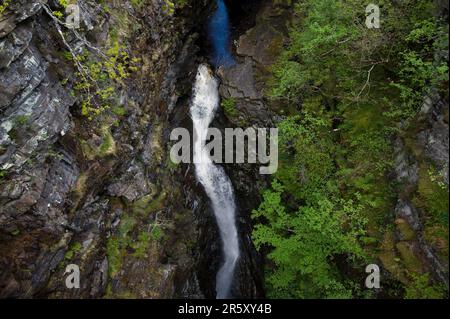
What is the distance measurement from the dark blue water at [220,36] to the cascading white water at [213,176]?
79 cm

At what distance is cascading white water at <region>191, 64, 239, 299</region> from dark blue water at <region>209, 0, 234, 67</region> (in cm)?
79

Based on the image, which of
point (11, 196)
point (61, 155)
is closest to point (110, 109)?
point (61, 155)

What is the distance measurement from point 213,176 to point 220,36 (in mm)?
5938

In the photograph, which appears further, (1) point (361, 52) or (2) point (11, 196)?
(1) point (361, 52)

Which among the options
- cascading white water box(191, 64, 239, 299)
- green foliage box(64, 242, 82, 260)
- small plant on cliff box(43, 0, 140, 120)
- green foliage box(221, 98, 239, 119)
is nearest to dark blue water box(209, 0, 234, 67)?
cascading white water box(191, 64, 239, 299)

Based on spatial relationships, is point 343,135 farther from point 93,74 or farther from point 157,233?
point 93,74

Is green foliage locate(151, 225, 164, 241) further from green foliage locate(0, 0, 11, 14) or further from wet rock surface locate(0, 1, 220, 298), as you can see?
green foliage locate(0, 0, 11, 14)

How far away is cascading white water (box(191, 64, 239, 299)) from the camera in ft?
43.1

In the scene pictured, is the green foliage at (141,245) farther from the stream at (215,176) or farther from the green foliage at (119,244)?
the stream at (215,176)

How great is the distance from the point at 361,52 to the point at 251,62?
448cm

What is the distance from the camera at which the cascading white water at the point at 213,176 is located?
43.1 ft

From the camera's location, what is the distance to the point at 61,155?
26.0 feet

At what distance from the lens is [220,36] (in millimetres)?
14609

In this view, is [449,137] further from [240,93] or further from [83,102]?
[83,102]
